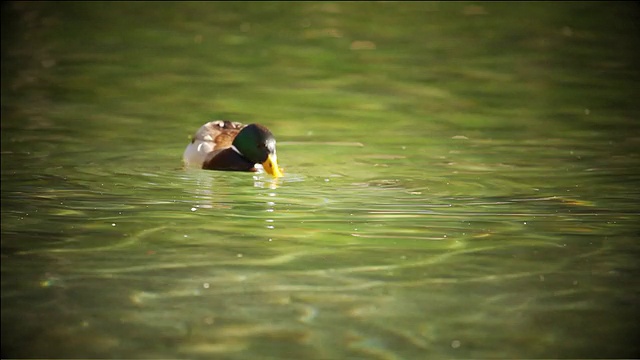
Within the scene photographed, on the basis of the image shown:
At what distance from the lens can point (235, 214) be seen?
675 centimetres

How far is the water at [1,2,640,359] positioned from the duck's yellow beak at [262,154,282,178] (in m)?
0.09

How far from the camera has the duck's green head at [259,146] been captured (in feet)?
26.7

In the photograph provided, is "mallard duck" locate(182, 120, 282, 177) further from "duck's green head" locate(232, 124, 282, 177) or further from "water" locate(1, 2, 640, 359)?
"water" locate(1, 2, 640, 359)

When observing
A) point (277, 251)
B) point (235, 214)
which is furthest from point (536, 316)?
point (235, 214)

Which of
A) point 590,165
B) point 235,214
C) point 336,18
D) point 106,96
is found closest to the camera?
point 235,214

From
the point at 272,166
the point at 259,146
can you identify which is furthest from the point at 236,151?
the point at 272,166

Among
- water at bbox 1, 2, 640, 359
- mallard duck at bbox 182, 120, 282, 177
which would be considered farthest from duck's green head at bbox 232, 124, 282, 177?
water at bbox 1, 2, 640, 359

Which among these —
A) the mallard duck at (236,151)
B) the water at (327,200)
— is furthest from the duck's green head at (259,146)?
the water at (327,200)

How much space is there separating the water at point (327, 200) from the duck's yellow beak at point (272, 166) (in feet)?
0.29

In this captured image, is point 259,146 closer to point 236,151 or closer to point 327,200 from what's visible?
point 236,151

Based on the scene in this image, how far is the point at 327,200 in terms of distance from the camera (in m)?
7.16

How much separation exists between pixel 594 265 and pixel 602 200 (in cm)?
153

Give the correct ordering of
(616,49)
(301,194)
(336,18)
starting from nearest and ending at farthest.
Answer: (301,194) → (616,49) → (336,18)

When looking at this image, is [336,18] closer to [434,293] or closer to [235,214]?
[235,214]
